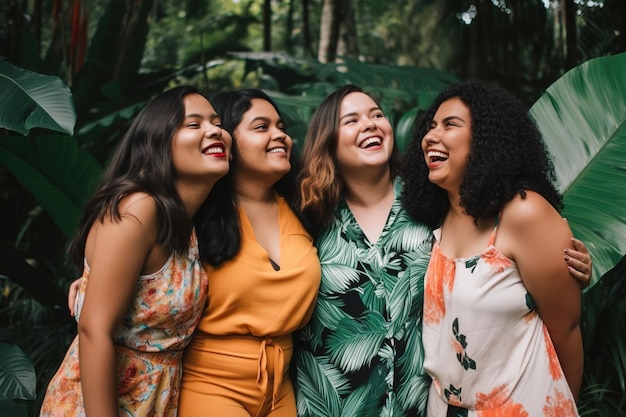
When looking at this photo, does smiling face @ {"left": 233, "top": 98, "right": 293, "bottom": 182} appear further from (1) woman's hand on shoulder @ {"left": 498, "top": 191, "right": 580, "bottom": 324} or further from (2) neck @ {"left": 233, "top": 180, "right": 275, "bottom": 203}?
(1) woman's hand on shoulder @ {"left": 498, "top": 191, "right": 580, "bottom": 324}

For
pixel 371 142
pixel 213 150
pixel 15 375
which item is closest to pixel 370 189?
pixel 371 142

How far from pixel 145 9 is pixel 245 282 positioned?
10.8 ft

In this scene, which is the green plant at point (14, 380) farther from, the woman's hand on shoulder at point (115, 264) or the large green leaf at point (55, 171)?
the woman's hand on shoulder at point (115, 264)

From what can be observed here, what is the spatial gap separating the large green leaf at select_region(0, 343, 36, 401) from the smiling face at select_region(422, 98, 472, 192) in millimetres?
1866

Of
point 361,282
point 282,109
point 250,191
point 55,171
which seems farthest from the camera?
point 282,109

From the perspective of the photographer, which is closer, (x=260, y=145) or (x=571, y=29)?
(x=260, y=145)

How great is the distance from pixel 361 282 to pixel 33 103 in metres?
1.47

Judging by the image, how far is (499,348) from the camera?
197 centimetres

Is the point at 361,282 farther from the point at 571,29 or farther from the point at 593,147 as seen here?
the point at 571,29

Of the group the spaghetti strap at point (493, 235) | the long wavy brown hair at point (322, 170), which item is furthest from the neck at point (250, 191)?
the spaghetti strap at point (493, 235)

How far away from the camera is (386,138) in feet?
8.47

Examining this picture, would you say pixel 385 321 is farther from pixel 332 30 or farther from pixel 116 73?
pixel 332 30

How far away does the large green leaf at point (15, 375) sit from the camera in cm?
250

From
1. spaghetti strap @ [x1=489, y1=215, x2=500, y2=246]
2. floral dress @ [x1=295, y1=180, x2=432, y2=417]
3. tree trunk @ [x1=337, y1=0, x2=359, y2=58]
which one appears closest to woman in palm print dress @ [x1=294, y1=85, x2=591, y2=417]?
floral dress @ [x1=295, y1=180, x2=432, y2=417]
